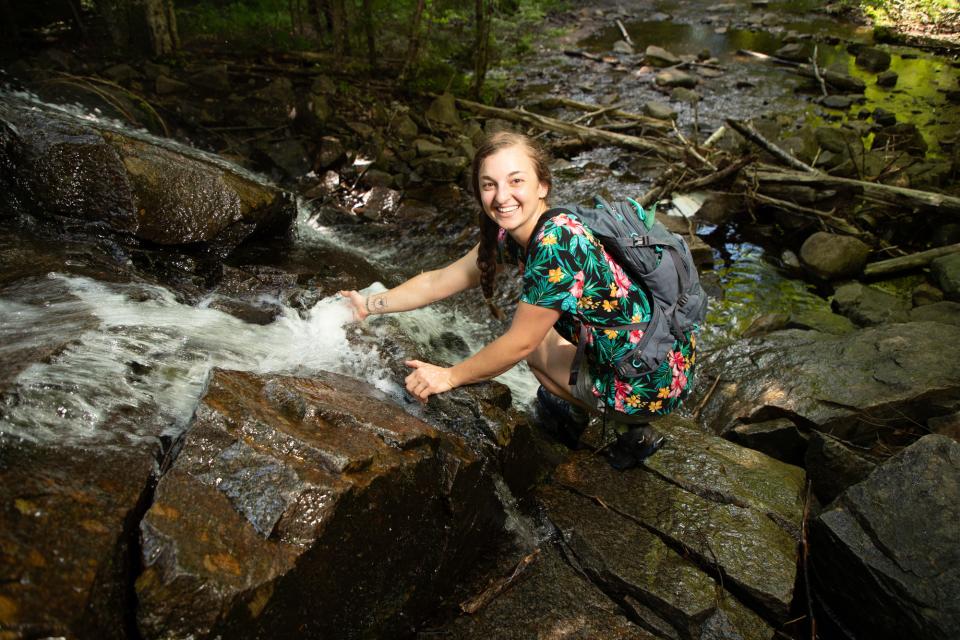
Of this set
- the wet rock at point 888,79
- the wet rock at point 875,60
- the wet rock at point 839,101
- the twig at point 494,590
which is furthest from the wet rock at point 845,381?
the wet rock at point 875,60

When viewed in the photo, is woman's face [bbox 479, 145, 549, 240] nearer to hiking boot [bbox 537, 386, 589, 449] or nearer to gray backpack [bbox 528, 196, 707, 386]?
gray backpack [bbox 528, 196, 707, 386]

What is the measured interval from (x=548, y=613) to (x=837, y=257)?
594 cm

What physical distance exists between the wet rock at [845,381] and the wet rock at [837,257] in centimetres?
186

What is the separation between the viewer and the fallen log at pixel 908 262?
250 inches

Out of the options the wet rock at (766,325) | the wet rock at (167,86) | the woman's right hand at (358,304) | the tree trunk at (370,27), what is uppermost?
the tree trunk at (370,27)

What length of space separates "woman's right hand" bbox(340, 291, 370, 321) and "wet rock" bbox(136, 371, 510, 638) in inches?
31.8

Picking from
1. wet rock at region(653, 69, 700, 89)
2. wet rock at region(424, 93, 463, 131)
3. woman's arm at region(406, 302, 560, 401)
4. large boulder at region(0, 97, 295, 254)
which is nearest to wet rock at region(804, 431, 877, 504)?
woman's arm at region(406, 302, 560, 401)

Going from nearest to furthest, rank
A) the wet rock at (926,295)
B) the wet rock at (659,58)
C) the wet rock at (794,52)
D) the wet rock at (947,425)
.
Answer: the wet rock at (947,425)
the wet rock at (926,295)
the wet rock at (659,58)
the wet rock at (794,52)

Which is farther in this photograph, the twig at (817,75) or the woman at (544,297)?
the twig at (817,75)

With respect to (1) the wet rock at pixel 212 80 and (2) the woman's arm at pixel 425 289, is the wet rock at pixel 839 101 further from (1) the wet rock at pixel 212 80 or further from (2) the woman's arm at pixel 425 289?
(2) the woman's arm at pixel 425 289

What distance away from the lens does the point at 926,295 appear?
5.96 metres

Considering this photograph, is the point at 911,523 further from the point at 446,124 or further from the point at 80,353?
the point at 446,124

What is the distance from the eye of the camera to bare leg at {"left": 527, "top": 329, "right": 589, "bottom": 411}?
3.28 meters

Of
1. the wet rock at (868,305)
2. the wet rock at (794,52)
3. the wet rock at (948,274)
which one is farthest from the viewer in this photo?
the wet rock at (794,52)
